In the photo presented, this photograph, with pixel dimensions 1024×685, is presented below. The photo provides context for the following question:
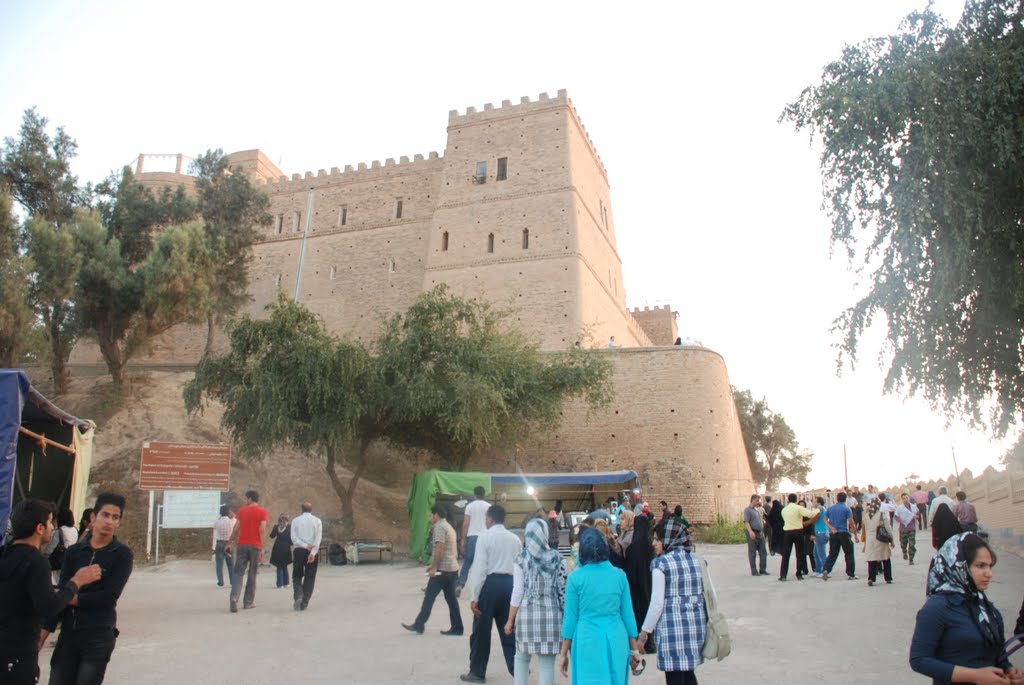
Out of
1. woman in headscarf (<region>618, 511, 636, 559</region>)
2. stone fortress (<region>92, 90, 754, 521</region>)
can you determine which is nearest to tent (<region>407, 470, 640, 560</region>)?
stone fortress (<region>92, 90, 754, 521</region>)

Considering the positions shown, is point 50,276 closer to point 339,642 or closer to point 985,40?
point 339,642

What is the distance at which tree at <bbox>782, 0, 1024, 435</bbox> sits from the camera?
26.8 ft

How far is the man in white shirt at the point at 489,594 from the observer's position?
571cm

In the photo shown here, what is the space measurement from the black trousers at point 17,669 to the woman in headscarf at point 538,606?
2.65m

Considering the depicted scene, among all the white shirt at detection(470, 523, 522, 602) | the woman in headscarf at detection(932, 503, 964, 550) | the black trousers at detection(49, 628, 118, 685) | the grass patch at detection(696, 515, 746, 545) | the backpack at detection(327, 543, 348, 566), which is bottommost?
the backpack at detection(327, 543, 348, 566)

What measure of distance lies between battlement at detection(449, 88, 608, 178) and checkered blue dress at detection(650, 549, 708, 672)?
91.1ft

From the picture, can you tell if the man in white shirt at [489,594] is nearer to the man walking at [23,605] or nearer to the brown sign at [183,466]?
the man walking at [23,605]

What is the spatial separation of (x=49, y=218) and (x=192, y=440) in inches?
361

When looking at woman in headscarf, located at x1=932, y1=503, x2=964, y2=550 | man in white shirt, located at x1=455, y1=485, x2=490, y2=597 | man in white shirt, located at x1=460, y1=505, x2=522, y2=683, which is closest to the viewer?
man in white shirt, located at x1=460, y1=505, x2=522, y2=683

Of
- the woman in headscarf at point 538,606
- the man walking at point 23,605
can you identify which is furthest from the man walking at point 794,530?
the man walking at point 23,605

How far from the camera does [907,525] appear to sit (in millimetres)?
13258

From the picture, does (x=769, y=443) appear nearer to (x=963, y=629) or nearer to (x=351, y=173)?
(x=351, y=173)

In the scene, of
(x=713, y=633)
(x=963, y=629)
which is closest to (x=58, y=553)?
(x=713, y=633)

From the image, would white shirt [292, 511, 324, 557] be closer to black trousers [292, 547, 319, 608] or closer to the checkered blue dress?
black trousers [292, 547, 319, 608]
